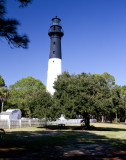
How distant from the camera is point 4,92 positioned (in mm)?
49656

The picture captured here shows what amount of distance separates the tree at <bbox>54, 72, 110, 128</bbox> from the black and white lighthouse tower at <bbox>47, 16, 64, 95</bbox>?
17312 mm

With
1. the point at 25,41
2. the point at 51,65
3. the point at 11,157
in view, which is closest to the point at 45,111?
the point at 25,41

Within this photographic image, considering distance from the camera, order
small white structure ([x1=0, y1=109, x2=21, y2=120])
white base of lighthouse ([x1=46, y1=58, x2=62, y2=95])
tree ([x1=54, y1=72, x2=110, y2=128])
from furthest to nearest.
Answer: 1. white base of lighthouse ([x1=46, y1=58, x2=62, y2=95])
2. small white structure ([x1=0, y1=109, x2=21, y2=120])
3. tree ([x1=54, y1=72, x2=110, y2=128])

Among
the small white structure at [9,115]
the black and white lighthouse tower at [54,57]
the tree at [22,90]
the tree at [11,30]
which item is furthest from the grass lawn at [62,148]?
the tree at [22,90]

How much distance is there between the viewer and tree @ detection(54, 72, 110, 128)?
2128cm

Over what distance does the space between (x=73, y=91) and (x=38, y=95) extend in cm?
520

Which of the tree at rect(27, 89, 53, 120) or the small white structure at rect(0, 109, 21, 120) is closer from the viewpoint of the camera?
the tree at rect(27, 89, 53, 120)

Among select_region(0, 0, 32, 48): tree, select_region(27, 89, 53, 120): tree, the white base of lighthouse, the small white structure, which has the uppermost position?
the white base of lighthouse

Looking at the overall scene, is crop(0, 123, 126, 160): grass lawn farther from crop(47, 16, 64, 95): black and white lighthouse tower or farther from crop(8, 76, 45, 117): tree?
crop(8, 76, 45, 117): tree

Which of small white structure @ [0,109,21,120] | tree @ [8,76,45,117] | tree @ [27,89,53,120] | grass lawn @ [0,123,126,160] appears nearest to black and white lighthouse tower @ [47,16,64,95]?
small white structure @ [0,109,21,120]

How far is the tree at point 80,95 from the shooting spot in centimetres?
2128

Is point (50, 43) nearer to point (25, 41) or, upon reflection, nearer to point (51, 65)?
point (51, 65)

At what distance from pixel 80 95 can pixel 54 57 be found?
22.2 metres

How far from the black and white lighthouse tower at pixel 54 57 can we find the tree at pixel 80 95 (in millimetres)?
17312
